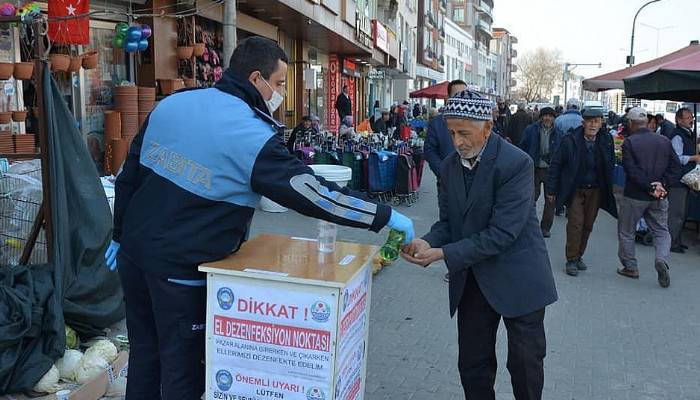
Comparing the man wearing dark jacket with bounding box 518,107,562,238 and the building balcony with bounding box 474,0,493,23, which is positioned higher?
the building balcony with bounding box 474,0,493,23

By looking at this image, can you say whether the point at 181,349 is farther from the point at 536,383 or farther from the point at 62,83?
the point at 62,83

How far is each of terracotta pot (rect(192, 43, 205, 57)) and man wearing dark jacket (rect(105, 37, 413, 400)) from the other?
9208 mm

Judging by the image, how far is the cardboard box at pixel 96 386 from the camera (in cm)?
382

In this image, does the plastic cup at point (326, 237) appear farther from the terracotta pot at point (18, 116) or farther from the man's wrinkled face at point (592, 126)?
the terracotta pot at point (18, 116)

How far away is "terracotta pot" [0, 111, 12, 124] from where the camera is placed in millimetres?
7633

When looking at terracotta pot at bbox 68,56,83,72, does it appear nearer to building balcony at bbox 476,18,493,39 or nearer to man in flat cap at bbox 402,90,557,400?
man in flat cap at bbox 402,90,557,400

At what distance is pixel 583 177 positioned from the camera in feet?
24.6

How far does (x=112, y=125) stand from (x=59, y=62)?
1.69 m

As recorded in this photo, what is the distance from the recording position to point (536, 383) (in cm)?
333

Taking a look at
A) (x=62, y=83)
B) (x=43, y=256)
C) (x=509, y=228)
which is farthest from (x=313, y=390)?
(x=62, y=83)

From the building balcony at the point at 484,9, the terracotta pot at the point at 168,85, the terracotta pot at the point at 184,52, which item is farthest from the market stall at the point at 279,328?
the building balcony at the point at 484,9

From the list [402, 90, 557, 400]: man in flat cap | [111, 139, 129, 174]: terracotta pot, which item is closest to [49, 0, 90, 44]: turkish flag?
[111, 139, 129, 174]: terracotta pot

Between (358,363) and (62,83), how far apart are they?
7.70m

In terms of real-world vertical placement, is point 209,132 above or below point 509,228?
above
